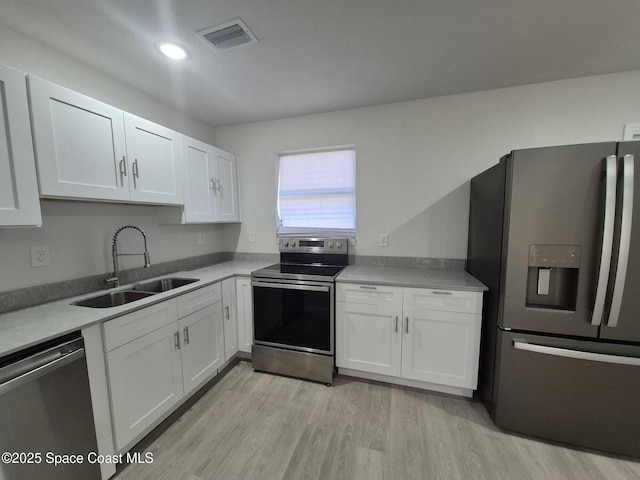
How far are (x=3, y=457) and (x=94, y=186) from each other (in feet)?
4.22

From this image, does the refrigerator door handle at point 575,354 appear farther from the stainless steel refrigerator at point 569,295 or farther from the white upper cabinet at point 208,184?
the white upper cabinet at point 208,184

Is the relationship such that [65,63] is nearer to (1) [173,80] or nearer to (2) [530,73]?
(1) [173,80]

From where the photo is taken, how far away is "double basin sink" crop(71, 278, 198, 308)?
166 centimetres

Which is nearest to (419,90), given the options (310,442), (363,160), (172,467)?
(363,160)

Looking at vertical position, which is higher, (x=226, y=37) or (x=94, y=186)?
(x=226, y=37)

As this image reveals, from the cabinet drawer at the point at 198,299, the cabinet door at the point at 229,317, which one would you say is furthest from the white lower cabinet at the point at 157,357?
the cabinet door at the point at 229,317

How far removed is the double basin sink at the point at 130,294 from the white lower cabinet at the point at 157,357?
261 millimetres

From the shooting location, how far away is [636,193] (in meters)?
1.29

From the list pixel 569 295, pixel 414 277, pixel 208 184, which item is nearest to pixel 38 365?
pixel 208 184

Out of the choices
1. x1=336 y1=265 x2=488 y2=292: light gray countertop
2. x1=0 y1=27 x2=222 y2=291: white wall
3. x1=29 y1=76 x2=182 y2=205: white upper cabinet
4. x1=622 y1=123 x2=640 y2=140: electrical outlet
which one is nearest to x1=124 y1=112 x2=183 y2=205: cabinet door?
x1=29 y1=76 x2=182 y2=205: white upper cabinet

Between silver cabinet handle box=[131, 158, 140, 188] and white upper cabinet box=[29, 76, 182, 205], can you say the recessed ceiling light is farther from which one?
silver cabinet handle box=[131, 158, 140, 188]

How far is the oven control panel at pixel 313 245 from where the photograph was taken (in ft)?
8.28

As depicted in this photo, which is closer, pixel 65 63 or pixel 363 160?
pixel 65 63

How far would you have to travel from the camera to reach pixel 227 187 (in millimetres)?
2732
